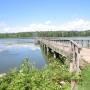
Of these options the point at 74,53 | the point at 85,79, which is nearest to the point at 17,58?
the point at 74,53

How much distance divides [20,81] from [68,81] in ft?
12.6

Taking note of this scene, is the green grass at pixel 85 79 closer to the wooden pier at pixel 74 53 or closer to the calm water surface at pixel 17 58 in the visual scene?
the wooden pier at pixel 74 53

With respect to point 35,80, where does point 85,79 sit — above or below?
below

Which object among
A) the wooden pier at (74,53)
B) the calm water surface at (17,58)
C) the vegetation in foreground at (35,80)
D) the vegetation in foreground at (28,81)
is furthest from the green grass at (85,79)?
the calm water surface at (17,58)

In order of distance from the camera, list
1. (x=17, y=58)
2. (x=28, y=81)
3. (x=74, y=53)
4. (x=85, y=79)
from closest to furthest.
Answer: (x=28, y=81) → (x=85, y=79) → (x=74, y=53) → (x=17, y=58)

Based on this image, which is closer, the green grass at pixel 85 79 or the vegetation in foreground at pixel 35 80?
the vegetation in foreground at pixel 35 80

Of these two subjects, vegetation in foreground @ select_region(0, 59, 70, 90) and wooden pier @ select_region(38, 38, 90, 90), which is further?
wooden pier @ select_region(38, 38, 90, 90)

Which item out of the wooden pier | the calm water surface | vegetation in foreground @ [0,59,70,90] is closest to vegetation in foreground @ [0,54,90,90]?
vegetation in foreground @ [0,59,70,90]

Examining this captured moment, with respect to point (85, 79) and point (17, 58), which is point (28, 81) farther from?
point (17, 58)

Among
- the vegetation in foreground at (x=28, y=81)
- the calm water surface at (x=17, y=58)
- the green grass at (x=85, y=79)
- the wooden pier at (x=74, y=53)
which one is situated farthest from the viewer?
the calm water surface at (x=17, y=58)

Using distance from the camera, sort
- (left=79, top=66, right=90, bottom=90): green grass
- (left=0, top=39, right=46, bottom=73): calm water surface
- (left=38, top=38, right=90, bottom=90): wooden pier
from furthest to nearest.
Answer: (left=0, top=39, right=46, bottom=73): calm water surface < (left=38, top=38, right=90, bottom=90): wooden pier < (left=79, top=66, right=90, bottom=90): green grass

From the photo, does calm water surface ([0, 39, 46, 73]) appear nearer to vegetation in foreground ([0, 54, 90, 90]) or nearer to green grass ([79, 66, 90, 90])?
vegetation in foreground ([0, 54, 90, 90])

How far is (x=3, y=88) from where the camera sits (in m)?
12.1

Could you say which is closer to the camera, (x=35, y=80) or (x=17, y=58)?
(x=35, y=80)
